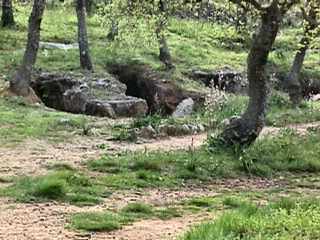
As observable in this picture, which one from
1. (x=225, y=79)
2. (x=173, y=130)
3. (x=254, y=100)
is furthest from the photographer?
(x=225, y=79)

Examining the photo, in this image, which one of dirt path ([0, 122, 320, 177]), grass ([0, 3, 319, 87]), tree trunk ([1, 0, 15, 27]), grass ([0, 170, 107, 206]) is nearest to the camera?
grass ([0, 170, 107, 206])

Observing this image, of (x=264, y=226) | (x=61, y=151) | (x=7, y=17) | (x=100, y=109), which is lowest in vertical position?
(x=100, y=109)

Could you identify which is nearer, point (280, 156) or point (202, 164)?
point (202, 164)

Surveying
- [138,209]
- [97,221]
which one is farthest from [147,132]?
[97,221]

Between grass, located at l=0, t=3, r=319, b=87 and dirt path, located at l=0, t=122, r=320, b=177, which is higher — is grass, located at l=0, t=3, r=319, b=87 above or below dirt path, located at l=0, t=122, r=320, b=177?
above

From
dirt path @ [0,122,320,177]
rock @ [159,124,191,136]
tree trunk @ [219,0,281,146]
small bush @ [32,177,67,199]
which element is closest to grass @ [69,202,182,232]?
small bush @ [32,177,67,199]

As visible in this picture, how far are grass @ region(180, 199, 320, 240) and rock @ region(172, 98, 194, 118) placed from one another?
571 inches

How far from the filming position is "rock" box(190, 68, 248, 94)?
91.1 ft

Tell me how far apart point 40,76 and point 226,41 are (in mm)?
14882

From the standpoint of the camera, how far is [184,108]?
23.7 m

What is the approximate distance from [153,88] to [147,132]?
829 cm

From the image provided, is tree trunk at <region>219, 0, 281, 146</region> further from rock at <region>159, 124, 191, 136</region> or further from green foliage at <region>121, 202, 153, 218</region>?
green foliage at <region>121, 202, 153, 218</region>

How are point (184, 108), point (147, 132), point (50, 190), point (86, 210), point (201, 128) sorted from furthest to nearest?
point (184, 108) → point (201, 128) → point (147, 132) → point (50, 190) → point (86, 210)

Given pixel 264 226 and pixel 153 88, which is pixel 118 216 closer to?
pixel 264 226
